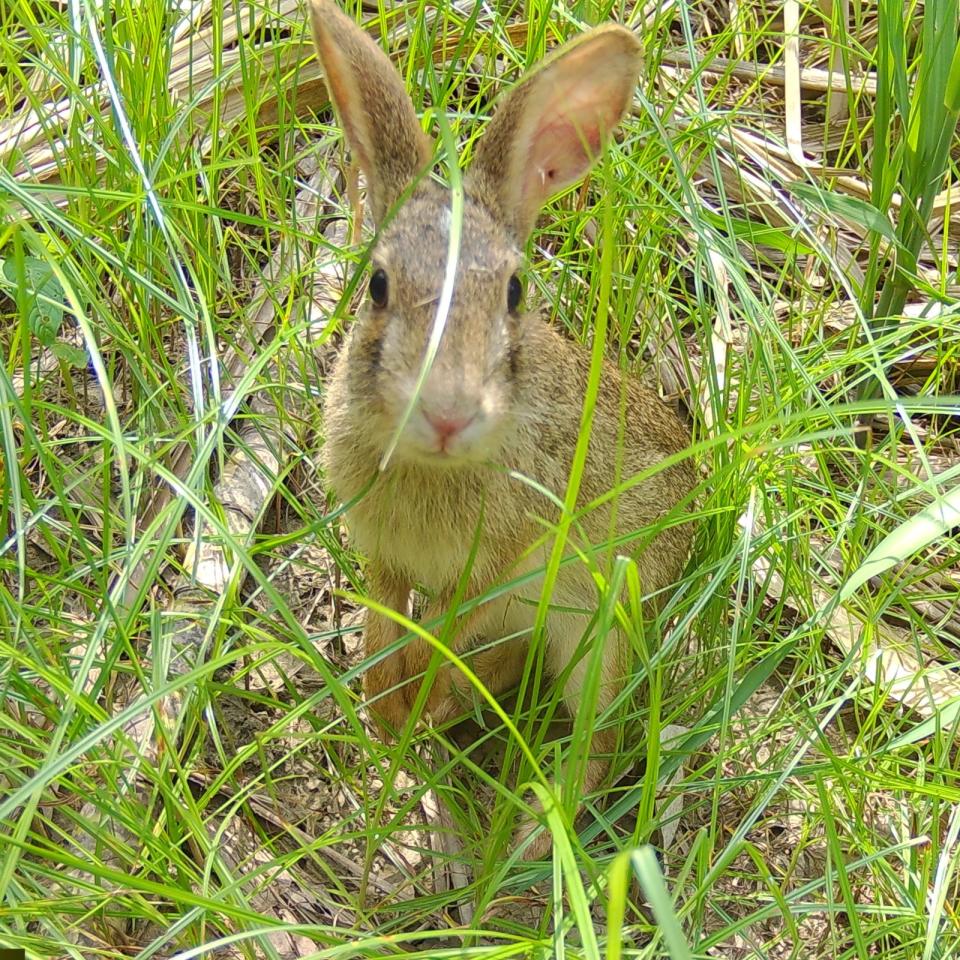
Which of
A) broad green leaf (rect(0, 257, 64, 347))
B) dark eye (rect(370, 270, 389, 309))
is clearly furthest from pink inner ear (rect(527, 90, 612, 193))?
broad green leaf (rect(0, 257, 64, 347))

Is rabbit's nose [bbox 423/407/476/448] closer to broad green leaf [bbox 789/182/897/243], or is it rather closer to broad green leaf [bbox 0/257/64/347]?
broad green leaf [bbox 0/257/64/347]

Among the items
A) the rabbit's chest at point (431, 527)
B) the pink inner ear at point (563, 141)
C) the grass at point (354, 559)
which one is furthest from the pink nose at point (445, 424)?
the pink inner ear at point (563, 141)

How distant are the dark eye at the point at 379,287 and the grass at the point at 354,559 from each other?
6cm

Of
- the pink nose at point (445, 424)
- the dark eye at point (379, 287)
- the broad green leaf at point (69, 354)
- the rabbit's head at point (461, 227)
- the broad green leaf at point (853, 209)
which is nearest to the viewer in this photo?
the pink nose at point (445, 424)

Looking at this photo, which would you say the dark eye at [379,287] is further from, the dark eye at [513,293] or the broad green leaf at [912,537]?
the broad green leaf at [912,537]

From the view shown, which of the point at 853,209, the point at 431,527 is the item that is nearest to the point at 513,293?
the point at 431,527

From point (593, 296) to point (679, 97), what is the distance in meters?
0.63

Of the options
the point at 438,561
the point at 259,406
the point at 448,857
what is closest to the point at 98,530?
the point at 259,406

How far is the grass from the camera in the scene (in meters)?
2.72

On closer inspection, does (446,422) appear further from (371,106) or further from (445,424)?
(371,106)

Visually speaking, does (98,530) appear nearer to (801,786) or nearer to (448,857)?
(448,857)

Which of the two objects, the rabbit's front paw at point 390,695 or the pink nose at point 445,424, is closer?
the pink nose at point 445,424

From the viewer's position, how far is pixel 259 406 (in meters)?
4.10

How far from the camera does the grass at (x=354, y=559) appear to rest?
2725 millimetres
